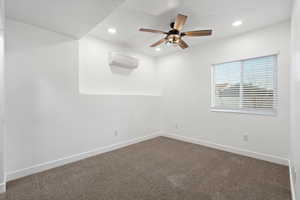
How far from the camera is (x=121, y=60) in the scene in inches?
136

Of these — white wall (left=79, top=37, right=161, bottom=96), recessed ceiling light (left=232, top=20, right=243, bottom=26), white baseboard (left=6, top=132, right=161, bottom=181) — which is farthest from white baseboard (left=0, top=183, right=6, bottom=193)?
recessed ceiling light (left=232, top=20, right=243, bottom=26)

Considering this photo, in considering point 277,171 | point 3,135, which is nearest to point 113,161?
point 3,135

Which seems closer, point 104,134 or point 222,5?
point 222,5

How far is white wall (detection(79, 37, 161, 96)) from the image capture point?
120 inches

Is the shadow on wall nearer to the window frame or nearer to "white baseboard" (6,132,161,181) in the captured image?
"white baseboard" (6,132,161,181)

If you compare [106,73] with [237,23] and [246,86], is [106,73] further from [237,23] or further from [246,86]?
[246,86]

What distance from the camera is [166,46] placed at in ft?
12.2

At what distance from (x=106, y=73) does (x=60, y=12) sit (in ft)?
5.27

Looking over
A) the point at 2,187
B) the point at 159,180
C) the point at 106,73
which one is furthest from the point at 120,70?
the point at 2,187

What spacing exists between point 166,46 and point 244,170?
10.7ft

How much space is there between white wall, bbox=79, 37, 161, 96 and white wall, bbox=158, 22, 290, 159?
670 millimetres

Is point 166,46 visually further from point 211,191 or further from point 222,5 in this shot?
point 211,191

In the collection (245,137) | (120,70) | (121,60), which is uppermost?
(121,60)

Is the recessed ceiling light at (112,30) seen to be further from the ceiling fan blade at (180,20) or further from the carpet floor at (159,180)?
the carpet floor at (159,180)
